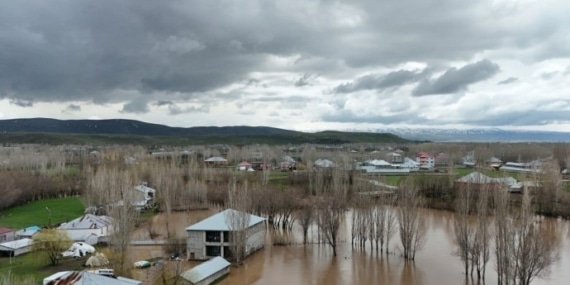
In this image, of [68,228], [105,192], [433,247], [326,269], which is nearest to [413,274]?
[326,269]

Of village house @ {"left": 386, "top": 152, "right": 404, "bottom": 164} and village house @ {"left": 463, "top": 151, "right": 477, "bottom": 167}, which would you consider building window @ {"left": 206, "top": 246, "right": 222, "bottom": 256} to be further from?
village house @ {"left": 386, "top": 152, "right": 404, "bottom": 164}

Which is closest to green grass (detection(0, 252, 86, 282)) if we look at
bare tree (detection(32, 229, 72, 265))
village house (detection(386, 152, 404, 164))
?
bare tree (detection(32, 229, 72, 265))

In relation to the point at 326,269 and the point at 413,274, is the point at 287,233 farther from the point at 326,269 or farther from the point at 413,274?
the point at 413,274

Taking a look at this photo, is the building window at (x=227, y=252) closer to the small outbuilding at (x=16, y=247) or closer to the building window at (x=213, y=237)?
the building window at (x=213, y=237)

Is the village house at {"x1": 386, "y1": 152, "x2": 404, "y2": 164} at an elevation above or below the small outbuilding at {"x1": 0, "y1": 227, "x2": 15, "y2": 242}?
above

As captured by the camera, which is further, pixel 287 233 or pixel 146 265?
pixel 287 233

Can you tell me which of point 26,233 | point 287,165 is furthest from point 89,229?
point 287,165
